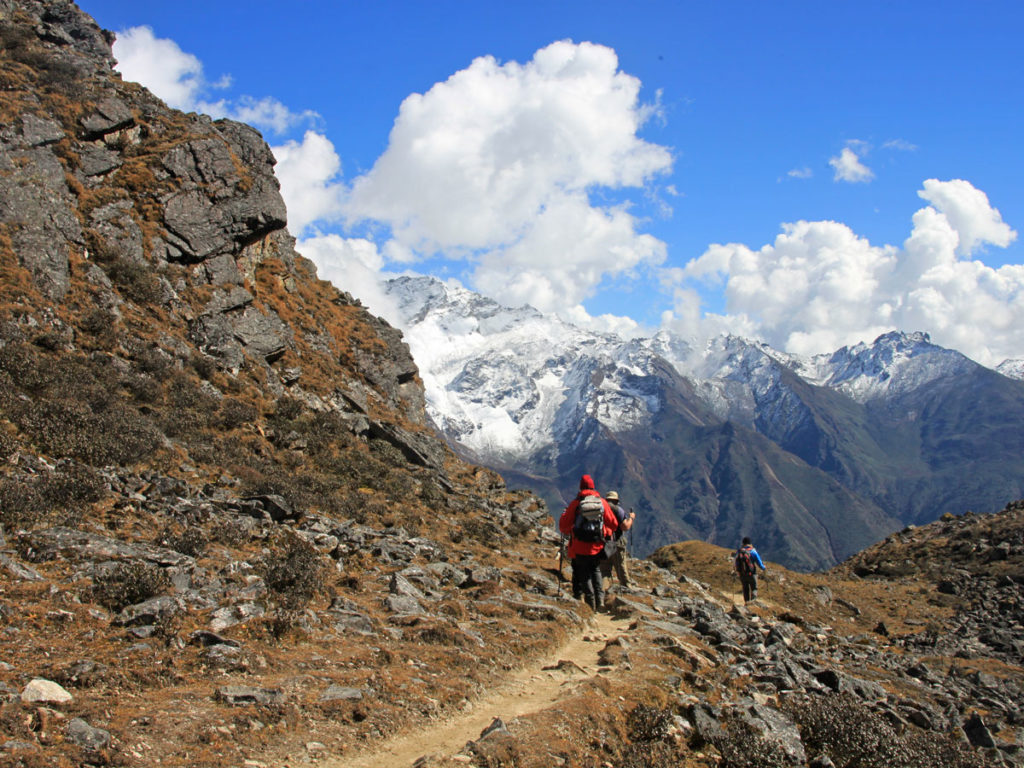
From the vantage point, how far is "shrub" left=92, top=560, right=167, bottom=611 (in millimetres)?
9258

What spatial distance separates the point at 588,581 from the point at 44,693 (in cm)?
1274

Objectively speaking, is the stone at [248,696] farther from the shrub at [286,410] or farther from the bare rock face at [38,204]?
the bare rock face at [38,204]

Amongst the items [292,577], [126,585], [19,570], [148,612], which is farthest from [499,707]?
[19,570]

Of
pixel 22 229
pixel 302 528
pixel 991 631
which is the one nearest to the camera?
pixel 302 528

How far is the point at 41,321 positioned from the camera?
76.7 feet

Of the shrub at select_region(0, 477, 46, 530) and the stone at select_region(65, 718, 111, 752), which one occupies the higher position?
the shrub at select_region(0, 477, 46, 530)

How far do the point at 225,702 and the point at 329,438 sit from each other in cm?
2464

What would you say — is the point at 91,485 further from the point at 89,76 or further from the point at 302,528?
the point at 89,76

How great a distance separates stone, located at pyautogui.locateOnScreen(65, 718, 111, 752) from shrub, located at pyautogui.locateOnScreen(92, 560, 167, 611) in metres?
3.41

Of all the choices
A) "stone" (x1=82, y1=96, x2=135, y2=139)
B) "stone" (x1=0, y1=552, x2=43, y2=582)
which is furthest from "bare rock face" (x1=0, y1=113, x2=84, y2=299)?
"stone" (x1=0, y1=552, x2=43, y2=582)

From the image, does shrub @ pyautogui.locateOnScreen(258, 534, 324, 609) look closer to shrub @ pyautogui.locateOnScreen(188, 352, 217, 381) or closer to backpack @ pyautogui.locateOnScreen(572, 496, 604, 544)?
backpack @ pyautogui.locateOnScreen(572, 496, 604, 544)

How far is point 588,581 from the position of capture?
16828 mm

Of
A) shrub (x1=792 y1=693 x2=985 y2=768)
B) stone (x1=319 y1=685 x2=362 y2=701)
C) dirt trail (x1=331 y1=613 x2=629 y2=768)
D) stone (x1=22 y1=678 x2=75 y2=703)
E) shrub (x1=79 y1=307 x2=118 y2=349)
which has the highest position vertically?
shrub (x1=79 y1=307 x2=118 y2=349)

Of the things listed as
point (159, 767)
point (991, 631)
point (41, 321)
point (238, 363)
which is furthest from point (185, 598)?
point (991, 631)
